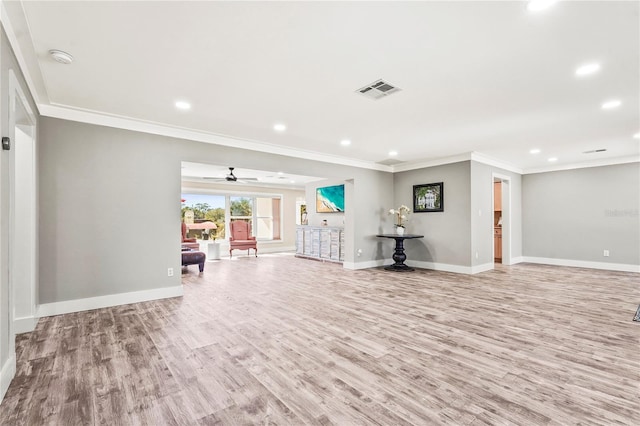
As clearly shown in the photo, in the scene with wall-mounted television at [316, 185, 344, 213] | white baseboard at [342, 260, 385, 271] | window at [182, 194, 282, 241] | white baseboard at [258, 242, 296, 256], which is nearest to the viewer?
white baseboard at [342, 260, 385, 271]

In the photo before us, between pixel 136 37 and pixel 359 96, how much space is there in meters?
2.07

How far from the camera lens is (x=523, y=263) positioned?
752cm

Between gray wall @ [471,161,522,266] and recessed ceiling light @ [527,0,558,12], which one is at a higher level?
recessed ceiling light @ [527,0,558,12]

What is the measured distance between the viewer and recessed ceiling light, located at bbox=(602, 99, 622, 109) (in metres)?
3.43

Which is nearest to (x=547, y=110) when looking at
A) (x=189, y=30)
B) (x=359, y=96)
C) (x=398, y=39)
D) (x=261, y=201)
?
(x=359, y=96)

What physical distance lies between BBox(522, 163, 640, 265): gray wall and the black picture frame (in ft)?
9.49

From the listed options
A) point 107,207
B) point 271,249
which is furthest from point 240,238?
point 107,207

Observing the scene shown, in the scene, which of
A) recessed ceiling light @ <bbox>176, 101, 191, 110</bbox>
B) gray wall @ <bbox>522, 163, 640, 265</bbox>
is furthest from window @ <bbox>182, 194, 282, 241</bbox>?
gray wall @ <bbox>522, 163, 640, 265</bbox>

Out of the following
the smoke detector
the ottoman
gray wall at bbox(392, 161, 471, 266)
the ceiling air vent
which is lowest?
the ottoman

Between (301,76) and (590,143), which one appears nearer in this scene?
(301,76)

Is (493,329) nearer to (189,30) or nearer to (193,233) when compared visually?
(189,30)

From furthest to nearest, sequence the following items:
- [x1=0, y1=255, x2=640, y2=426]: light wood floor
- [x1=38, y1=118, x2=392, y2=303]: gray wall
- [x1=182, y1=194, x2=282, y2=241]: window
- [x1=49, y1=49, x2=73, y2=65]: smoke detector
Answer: [x1=182, y1=194, x2=282, y2=241]: window → [x1=38, y1=118, x2=392, y2=303]: gray wall → [x1=49, y1=49, x2=73, y2=65]: smoke detector → [x1=0, y1=255, x2=640, y2=426]: light wood floor

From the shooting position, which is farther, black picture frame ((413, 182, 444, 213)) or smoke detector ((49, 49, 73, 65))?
Result: black picture frame ((413, 182, 444, 213))

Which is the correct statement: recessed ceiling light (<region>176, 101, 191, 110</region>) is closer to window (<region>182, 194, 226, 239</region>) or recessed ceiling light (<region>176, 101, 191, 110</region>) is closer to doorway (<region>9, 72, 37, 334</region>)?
doorway (<region>9, 72, 37, 334</region>)
